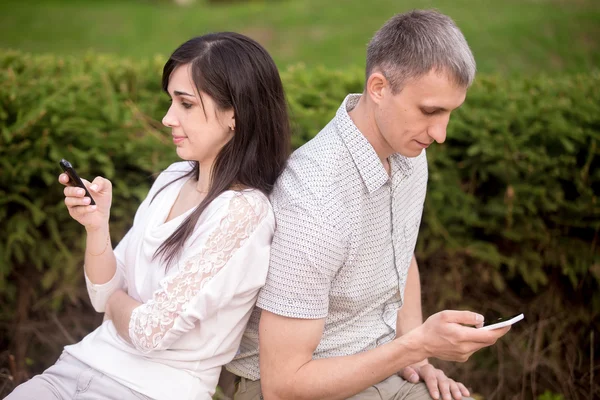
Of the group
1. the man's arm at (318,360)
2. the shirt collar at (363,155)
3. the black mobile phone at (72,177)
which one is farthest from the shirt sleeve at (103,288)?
the shirt collar at (363,155)

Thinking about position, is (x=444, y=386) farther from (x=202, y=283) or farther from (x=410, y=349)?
(x=202, y=283)

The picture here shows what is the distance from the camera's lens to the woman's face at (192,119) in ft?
8.53

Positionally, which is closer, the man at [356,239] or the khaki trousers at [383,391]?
the man at [356,239]

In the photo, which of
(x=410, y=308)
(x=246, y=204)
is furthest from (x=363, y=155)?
(x=410, y=308)

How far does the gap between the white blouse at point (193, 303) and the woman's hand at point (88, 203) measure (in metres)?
0.19

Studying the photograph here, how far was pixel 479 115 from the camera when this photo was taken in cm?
411

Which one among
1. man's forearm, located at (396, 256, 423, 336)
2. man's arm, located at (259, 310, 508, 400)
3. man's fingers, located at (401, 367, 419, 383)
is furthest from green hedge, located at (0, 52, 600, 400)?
man's arm, located at (259, 310, 508, 400)

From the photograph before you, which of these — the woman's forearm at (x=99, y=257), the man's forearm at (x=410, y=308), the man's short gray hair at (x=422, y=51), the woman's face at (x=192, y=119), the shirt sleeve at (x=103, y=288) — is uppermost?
the man's short gray hair at (x=422, y=51)

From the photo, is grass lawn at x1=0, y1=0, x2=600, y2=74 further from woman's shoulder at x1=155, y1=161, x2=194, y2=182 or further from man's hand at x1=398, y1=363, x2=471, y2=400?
man's hand at x1=398, y1=363, x2=471, y2=400

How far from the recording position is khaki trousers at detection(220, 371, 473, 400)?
2691mm

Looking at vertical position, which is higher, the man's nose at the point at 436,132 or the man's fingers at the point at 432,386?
the man's nose at the point at 436,132

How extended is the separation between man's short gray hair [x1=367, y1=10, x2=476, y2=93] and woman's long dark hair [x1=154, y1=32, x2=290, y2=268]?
1.45 feet

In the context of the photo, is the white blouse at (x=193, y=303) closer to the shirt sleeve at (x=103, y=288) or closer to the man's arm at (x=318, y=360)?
the shirt sleeve at (x=103, y=288)

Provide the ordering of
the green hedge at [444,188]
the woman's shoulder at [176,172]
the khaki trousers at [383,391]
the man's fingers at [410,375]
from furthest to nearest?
1. the green hedge at [444,188]
2. the woman's shoulder at [176,172]
3. the man's fingers at [410,375]
4. the khaki trousers at [383,391]
